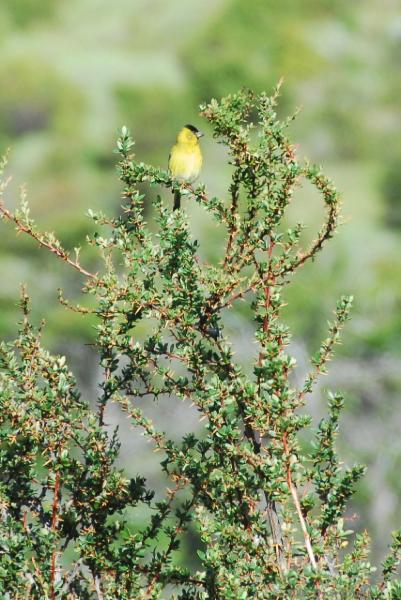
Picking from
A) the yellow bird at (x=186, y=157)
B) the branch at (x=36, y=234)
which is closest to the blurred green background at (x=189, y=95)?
the yellow bird at (x=186, y=157)

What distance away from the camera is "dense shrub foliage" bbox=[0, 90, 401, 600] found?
2273mm

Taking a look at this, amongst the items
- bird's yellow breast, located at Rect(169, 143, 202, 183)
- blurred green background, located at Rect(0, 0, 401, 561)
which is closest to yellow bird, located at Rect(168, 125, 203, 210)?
bird's yellow breast, located at Rect(169, 143, 202, 183)

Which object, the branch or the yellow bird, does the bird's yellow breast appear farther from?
the branch

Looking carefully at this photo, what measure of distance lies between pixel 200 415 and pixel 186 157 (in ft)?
8.84

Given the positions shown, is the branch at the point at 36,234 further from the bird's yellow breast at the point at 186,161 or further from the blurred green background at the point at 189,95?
the blurred green background at the point at 189,95

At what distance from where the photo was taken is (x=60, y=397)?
97.3 inches

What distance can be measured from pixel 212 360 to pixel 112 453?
328 millimetres

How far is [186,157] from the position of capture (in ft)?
16.2

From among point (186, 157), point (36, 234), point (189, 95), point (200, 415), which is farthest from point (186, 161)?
point (189, 95)

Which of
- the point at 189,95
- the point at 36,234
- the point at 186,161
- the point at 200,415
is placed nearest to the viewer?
the point at 200,415

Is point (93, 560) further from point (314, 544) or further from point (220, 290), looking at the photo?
point (220, 290)

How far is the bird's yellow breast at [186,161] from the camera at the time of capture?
4.83m

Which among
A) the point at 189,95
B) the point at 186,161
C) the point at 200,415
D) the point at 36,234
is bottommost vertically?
the point at 200,415

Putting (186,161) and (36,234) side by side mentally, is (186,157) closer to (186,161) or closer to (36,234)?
(186,161)
